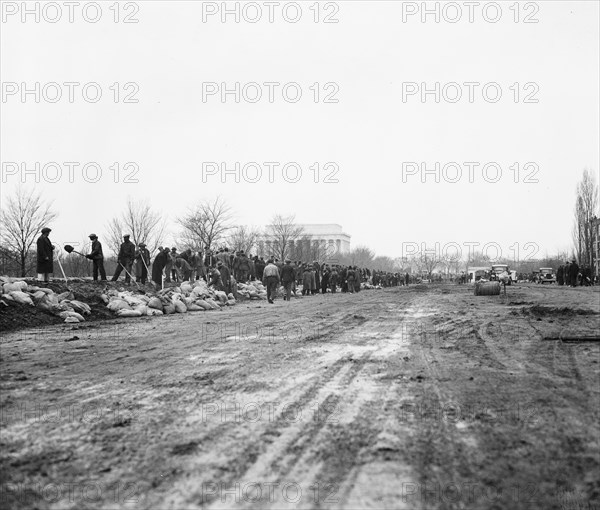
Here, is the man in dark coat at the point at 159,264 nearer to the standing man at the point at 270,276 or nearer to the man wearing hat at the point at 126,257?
the man wearing hat at the point at 126,257

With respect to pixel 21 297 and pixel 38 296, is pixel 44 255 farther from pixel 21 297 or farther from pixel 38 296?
pixel 21 297

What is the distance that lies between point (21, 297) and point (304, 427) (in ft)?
32.5

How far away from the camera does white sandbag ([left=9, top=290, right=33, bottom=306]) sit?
11102 mm

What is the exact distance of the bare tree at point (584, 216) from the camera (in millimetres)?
51875

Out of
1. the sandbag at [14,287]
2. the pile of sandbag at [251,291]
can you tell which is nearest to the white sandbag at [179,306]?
the sandbag at [14,287]

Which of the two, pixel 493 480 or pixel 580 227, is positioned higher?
pixel 580 227

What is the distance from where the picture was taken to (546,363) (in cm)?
556

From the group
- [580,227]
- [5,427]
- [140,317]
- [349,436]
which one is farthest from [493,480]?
[580,227]

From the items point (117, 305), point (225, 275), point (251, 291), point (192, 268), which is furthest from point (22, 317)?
point (251, 291)

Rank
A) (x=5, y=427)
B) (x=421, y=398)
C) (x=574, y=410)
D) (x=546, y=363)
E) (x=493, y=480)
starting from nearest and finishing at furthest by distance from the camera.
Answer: (x=493, y=480) → (x=5, y=427) → (x=574, y=410) → (x=421, y=398) → (x=546, y=363)

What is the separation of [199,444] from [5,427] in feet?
4.74

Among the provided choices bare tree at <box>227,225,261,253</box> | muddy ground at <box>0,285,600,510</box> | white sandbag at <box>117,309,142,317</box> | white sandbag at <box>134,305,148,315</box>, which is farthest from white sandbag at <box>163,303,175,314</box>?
bare tree at <box>227,225,261,253</box>

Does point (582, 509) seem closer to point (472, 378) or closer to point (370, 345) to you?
point (472, 378)

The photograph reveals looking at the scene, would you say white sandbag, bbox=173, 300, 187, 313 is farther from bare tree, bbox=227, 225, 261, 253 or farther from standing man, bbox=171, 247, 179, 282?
bare tree, bbox=227, 225, 261, 253
